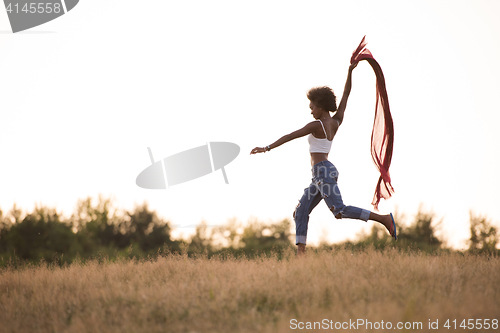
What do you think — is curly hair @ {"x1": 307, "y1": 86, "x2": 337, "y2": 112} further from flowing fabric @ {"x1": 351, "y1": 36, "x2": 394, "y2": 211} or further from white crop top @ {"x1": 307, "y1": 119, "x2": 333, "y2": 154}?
flowing fabric @ {"x1": 351, "y1": 36, "x2": 394, "y2": 211}

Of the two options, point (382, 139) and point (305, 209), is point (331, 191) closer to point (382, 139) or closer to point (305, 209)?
point (305, 209)

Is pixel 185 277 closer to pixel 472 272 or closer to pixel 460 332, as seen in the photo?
pixel 460 332

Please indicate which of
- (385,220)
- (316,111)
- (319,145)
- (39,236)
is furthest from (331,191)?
(39,236)

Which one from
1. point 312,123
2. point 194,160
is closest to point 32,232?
point 194,160

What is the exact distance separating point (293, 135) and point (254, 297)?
2532 millimetres

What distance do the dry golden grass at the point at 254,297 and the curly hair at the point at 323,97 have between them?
251 centimetres

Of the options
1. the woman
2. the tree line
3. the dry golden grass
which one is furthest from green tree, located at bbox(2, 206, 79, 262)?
the woman

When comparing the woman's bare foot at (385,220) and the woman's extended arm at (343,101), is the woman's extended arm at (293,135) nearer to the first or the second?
the woman's extended arm at (343,101)

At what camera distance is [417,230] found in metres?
39.7

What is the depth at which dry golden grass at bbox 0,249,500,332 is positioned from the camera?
4.13 metres

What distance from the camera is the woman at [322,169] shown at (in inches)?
244

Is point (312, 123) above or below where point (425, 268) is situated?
above

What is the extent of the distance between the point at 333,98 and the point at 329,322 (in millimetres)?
Result: 3759

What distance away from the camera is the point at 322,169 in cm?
624
